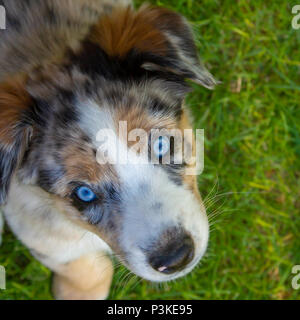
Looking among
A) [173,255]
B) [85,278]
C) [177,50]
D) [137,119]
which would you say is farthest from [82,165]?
[85,278]

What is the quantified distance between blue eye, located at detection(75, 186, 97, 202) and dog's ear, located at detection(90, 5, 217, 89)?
76cm

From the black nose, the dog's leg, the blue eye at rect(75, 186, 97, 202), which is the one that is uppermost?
the blue eye at rect(75, 186, 97, 202)

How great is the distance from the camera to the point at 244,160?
426 cm

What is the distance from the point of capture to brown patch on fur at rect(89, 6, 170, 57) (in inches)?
97.7

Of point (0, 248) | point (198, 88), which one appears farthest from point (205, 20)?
point (0, 248)

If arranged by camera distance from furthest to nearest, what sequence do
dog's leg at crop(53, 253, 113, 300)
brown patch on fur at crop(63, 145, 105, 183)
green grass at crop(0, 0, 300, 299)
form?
green grass at crop(0, 0, 300, 299) < dog's leg at crop(53, 253, 113, 300) < brown patch on fur at crop(63, 145, 105, 183)

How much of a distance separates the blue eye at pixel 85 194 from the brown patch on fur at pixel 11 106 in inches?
17.7

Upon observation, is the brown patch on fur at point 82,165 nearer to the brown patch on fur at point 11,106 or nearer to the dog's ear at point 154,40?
the brown patch on fur at point 11,106

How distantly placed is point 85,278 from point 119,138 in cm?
165

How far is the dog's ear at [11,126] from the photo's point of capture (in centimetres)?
243

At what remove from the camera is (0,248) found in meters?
4.11

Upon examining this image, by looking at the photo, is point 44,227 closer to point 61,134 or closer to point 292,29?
point 61,134

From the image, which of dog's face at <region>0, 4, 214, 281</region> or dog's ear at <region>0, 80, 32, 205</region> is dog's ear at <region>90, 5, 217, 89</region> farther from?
dog's ear at <region>0, 80, 32, 205</region>

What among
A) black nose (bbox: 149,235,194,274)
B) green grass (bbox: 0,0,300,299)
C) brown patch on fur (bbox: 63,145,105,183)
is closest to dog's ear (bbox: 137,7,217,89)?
brown patch on fur (bbox: 63,145,105,183)
